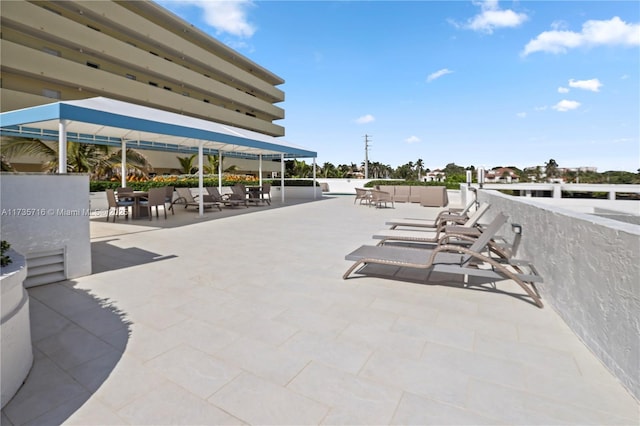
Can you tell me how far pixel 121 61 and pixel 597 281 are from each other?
35301 mm

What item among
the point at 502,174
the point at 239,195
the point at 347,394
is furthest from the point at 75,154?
the point at 502,174

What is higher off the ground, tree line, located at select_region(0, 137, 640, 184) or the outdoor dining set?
tree line, located at select_region(0, 137, 640, 184)

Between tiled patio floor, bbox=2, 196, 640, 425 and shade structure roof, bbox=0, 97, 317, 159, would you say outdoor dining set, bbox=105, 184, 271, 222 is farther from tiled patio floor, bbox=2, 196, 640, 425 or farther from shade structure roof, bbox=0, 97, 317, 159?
tiled patio floor, bbox=2, 196, 640, 425

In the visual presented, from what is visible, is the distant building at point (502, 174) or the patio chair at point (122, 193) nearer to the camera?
the patio chair at point (122, 193)

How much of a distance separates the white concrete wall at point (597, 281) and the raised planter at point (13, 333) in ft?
13.4

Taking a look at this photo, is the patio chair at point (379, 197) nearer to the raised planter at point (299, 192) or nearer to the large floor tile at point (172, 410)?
the raised planter at point (299, 192)

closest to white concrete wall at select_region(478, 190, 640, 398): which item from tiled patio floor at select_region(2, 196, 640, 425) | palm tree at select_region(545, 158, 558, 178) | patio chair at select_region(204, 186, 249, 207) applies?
tiled patio floor at select_region(2, 196, 640, 425)

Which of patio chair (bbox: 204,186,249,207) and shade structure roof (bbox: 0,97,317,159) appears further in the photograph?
patio chair (bbox: 204,186,249,207)

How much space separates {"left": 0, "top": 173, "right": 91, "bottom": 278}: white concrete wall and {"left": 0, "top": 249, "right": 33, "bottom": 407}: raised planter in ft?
7.42

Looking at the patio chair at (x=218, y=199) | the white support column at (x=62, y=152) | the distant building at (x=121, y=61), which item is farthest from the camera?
the distant building at (x=121, y=61)

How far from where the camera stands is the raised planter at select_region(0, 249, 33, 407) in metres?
2.13

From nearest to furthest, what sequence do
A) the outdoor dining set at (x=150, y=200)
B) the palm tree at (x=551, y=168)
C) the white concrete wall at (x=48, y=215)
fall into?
the white concrete wall at (x=48, y=215) < the outdoor dining set at (x=150, y=200) < the palm tree at (x=551, y=168)

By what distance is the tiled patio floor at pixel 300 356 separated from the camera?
81.2 inches

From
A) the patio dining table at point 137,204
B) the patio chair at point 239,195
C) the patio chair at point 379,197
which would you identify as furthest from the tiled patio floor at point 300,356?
the patio chair at point 379,197
